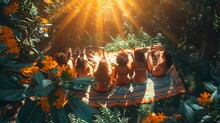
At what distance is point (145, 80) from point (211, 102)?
355 cm

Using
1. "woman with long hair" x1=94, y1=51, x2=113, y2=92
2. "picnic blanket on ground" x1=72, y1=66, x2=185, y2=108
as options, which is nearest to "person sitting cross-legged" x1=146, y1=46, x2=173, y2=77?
"picnic blanket on ground" x1=72, y1=66, x2=185, y2=108

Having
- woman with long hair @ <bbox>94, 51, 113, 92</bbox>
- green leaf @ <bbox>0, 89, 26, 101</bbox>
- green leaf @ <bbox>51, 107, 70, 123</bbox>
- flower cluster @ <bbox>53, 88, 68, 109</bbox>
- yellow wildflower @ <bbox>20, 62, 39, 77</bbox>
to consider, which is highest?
yellow wildflower @ <bbox>20, 62, 39, 77</bbox>

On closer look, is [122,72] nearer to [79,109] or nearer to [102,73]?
[102,73]

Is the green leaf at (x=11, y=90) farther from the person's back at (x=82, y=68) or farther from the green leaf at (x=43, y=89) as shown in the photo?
the person's back at (x=82, y=68)

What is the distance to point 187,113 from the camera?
1.97 metres

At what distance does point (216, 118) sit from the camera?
189 centimetres

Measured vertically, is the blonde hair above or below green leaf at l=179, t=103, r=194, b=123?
below

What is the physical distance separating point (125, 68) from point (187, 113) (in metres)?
3.30

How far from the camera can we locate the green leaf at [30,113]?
75.8 inches

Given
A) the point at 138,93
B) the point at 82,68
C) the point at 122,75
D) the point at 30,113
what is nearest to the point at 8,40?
the point at 30,113

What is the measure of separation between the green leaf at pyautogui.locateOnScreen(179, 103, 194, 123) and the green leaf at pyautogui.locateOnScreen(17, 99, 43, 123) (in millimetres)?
1171

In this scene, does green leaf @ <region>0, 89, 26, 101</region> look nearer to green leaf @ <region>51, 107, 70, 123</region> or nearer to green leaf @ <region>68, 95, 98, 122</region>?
green leaf @ <region>51, 107, 70, 123</region>

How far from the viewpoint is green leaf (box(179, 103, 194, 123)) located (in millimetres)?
1932

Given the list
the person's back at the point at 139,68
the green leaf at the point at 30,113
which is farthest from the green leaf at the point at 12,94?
the person's back at the point at 139,68
